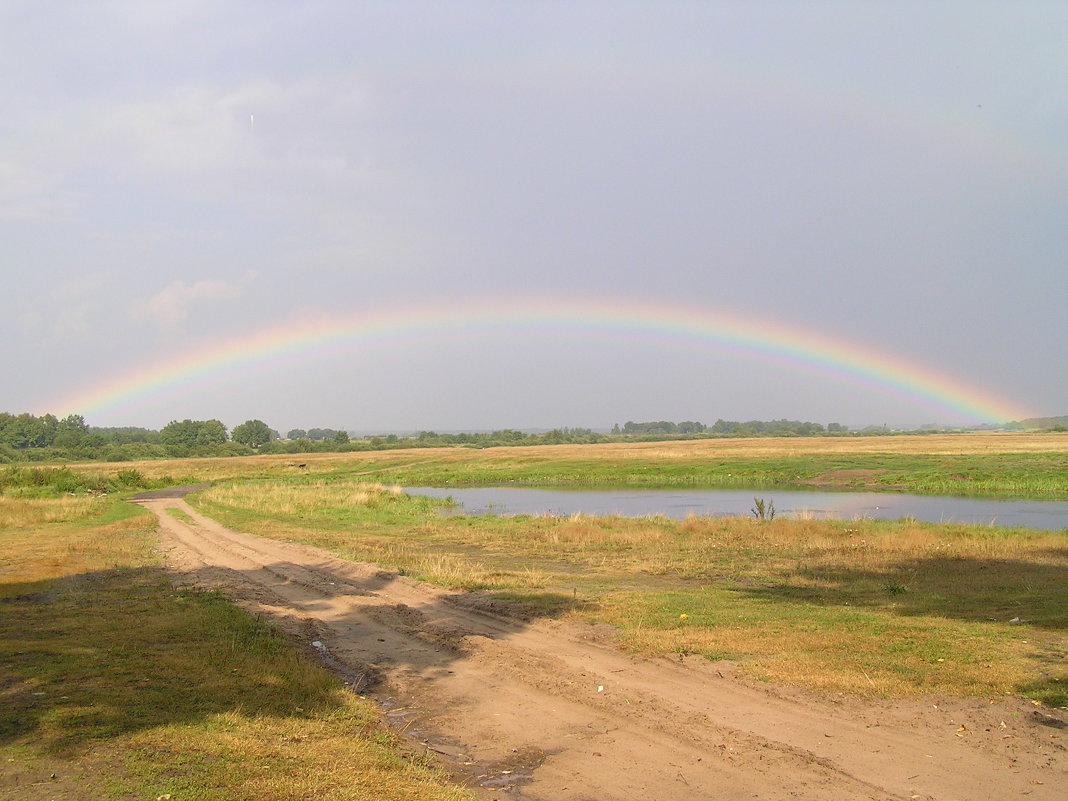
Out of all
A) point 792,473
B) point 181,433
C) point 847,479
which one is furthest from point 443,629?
point 181,433

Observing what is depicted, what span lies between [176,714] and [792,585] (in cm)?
1255

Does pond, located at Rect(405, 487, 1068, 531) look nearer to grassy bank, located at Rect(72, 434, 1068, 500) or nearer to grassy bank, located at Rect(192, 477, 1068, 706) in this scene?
grassy bank, located at Rect(72, 434, 1068, 500)

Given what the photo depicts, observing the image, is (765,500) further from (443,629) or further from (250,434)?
(250,434)

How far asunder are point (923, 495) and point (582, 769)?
166 ft

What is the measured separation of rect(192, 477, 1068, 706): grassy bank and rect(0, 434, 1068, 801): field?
7cm

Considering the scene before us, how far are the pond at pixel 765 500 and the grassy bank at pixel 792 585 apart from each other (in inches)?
331

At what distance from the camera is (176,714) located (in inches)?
298

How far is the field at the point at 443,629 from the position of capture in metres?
6.70

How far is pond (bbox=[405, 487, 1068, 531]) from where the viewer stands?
123 ft

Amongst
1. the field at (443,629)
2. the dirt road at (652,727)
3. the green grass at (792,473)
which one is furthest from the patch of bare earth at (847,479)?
the dirt road at (652,727)

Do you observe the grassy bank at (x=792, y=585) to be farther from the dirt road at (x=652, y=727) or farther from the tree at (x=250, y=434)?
the tree at (x=250, y=434)

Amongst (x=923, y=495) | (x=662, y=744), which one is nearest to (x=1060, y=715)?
(x=662, y=744)

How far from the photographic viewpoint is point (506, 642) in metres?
11.5

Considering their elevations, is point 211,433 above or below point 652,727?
above
